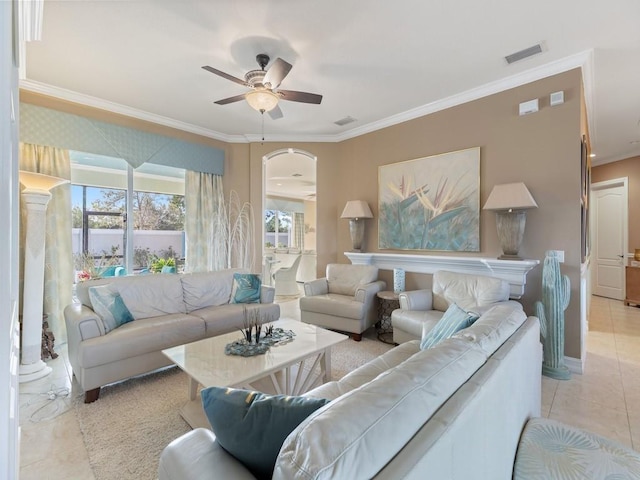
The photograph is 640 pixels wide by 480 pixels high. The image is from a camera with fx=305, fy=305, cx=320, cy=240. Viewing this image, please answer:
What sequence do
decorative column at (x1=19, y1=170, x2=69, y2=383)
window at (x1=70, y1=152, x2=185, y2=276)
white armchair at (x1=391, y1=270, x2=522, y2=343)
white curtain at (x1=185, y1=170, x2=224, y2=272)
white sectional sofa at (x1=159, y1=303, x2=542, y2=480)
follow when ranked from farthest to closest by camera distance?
white curtain at (x1=185, y1=170, x2=224, y2=272)
window at (x1=70, y1=152, x2=185, y2=276)
white armchair at (x1=391, y1=270, x2=522, y2=343)
decorative column at (x1=19, y1=170, x2=69, y2=383)
white sectional sofa at (x1=159, y1=303, x2=542, y2=480)

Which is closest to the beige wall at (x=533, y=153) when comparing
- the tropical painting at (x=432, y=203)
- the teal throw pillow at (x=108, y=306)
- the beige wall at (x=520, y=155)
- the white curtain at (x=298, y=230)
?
the beige wall at (x=520, y=155)

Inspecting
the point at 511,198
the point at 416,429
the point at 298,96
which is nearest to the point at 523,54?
the point at 511,198

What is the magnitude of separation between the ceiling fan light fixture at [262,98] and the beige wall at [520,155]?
2240mm

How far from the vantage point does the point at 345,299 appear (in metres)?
3.99

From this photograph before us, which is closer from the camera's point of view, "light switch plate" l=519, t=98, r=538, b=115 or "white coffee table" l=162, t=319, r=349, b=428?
"white coffee table" l=162, t=319, r=349, b=428

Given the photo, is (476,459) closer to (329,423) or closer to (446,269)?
(329,423)

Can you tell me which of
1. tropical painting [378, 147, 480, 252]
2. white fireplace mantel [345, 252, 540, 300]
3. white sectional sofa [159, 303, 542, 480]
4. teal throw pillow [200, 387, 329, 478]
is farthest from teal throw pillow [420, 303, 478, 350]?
tropical painting [378, 147, 480, 252]

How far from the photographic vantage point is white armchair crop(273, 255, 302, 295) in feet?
21.9

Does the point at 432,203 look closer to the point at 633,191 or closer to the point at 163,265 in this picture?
the point at 163,265

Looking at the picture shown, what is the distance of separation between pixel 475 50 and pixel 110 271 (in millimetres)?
4973

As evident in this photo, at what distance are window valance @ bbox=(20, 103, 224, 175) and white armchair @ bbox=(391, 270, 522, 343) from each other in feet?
12.1

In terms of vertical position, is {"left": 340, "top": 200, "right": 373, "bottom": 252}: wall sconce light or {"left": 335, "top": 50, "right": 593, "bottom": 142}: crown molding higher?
{"left": 335, "top": 50, "right": 593, "bottom": 142}: crown molding

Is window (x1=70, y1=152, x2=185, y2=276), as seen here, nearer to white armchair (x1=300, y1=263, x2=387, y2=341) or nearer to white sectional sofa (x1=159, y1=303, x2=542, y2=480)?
white armchair (x1=300, y1=263, x2=387, y2=341)

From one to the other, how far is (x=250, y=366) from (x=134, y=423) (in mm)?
936
